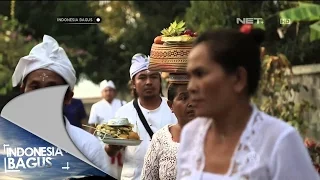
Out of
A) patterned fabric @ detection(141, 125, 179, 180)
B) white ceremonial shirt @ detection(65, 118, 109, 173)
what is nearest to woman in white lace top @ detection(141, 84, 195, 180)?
patterned fabric @ detection(141, 125, 179, 180)

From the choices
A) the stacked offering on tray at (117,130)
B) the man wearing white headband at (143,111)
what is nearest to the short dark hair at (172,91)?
the stacked offering on tray at (117,130)

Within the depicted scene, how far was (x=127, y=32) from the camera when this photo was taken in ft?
60.8

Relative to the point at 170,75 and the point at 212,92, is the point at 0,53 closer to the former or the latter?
the point at 170,75

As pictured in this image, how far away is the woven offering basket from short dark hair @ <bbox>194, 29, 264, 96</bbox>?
1.35 metres

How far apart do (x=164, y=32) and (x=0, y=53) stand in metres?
2.70

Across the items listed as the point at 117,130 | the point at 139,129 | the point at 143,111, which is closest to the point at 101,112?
the point at 143,111

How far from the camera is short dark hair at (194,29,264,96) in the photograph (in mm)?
2639

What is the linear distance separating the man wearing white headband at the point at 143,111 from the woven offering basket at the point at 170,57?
3.85ft

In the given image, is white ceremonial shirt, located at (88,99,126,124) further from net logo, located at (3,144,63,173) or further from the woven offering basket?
the woven offering basket

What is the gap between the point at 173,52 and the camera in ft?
13.8

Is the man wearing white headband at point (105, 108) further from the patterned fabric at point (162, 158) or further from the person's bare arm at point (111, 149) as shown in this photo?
the patterned fabric at point (162, 158)

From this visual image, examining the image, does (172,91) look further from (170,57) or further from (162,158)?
(162,158)

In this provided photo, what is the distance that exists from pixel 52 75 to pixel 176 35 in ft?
2.60

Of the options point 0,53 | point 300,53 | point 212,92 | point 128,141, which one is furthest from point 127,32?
point 212,92
